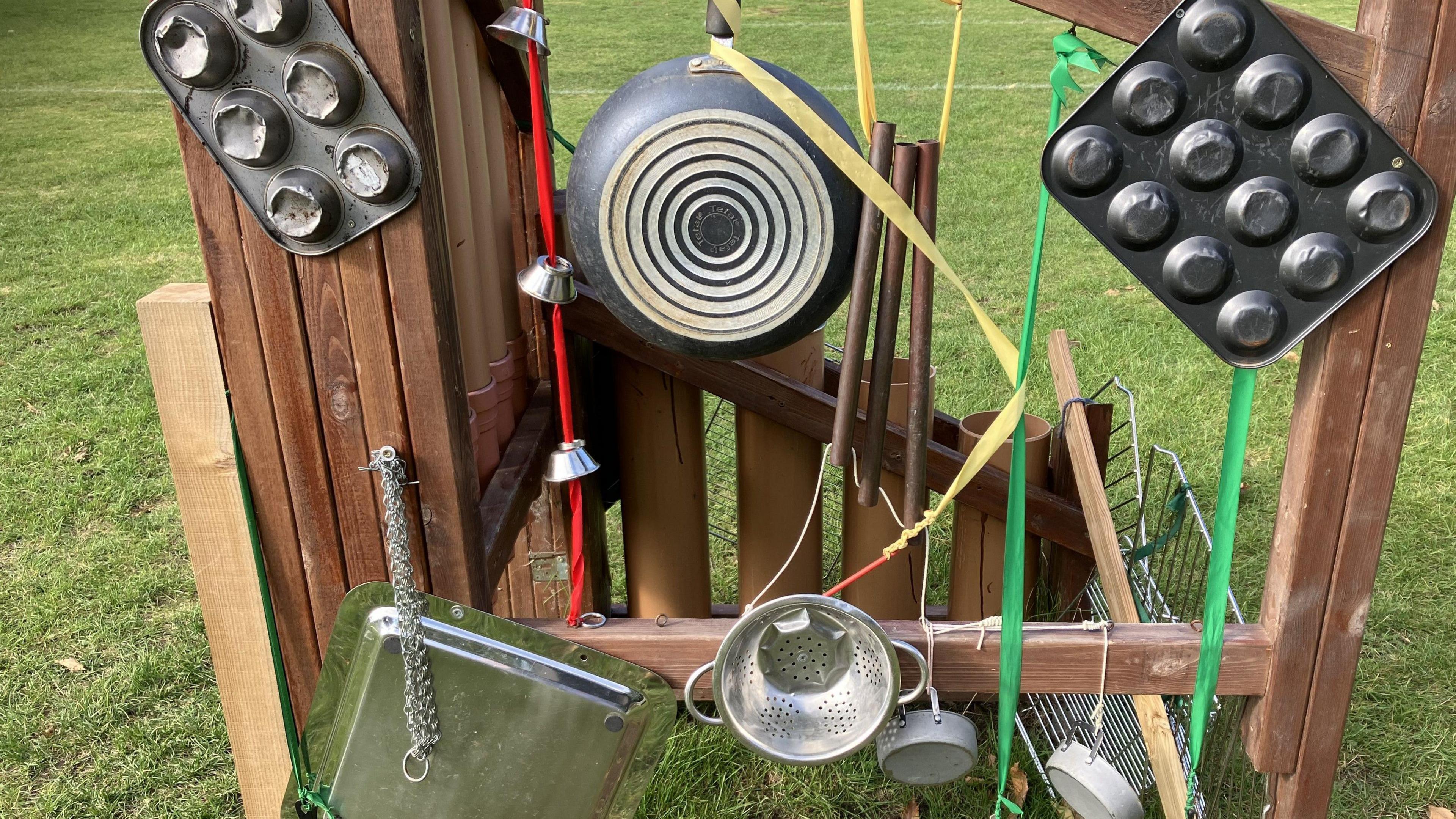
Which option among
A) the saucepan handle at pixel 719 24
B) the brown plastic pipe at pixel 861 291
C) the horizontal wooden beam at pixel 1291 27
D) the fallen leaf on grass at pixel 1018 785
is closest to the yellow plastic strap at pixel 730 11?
the saucepan handle at pixel 719 24

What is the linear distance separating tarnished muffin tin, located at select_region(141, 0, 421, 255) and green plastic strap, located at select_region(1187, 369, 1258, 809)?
1.11 m

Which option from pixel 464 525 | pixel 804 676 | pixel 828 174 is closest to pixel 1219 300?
pixel 828 174

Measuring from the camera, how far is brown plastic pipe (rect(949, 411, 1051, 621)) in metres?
2.41

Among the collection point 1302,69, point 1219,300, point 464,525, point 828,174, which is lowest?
point 464,525

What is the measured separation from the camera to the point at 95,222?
645 centimetres

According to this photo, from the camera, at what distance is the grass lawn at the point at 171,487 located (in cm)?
248

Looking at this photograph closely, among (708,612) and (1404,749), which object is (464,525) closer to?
Answer: (708,612)

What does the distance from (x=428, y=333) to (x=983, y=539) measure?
1.46 metres

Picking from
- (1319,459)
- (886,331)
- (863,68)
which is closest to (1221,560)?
(1319,459)

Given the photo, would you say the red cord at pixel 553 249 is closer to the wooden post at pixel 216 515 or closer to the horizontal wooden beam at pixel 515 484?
the horizontal wooden beam at pixel 515 484

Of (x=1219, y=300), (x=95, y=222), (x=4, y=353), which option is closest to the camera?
(x=1219, y=300)

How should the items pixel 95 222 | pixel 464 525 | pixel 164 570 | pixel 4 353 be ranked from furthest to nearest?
pixel 95 222, pixel 4 353, pixel 164 570, pixel 464 525

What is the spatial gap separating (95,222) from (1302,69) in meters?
6.85

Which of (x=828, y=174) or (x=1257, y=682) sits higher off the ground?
(x=828, y=174)
